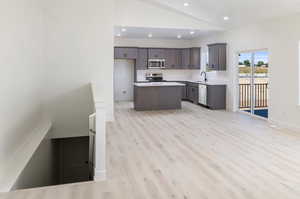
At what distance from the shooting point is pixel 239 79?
27.3 ft

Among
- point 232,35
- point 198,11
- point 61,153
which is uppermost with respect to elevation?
point 198,11

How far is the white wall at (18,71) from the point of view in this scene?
324 centimetres

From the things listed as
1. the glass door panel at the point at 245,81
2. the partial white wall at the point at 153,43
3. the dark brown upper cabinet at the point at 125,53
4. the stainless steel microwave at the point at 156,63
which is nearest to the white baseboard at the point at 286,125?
the glass door panel at the point at 245,81

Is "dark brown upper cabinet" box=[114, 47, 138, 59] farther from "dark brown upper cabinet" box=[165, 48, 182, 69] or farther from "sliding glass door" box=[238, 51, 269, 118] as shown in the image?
"sliding glass door" box=[238, 51, 269, 118]

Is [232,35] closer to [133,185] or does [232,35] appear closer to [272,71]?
[272,71]

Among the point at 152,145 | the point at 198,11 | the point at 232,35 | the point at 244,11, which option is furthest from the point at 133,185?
the point at 232,35

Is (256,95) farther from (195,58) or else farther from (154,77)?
(154,77)

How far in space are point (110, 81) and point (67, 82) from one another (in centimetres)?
110

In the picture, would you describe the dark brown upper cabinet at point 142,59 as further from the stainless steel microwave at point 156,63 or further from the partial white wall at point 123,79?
the partial white wall at point 123,79

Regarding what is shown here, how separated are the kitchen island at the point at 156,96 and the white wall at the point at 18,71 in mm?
3785

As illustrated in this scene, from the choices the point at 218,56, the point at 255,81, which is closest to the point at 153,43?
the point at 218,56

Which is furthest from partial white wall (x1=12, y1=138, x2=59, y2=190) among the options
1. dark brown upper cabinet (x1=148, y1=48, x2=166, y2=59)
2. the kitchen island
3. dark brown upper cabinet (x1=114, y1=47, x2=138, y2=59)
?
dark brown upper cabinet (x1=148, y1=48, x2=166, y2=59)

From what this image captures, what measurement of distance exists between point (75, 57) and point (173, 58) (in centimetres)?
580

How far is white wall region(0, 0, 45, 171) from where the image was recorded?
324 cm
